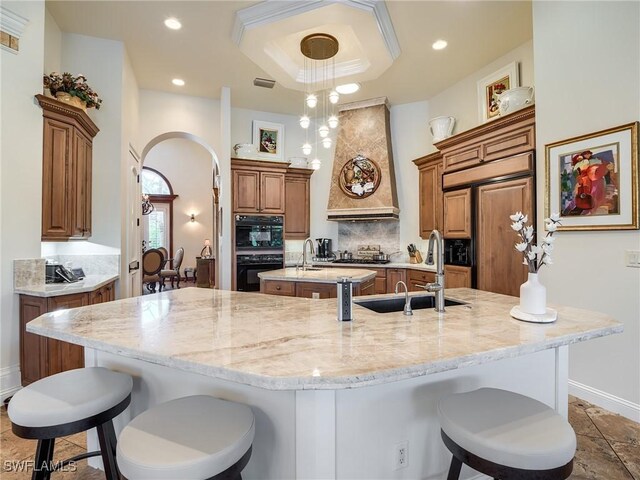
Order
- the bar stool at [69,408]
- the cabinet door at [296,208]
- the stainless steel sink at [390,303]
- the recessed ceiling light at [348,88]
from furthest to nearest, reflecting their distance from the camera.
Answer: the cabinet door at [296,208] < the recessed ceiling light at [348,88] < the stainless steel sink at [390,303] < the bar stool at [69,408]

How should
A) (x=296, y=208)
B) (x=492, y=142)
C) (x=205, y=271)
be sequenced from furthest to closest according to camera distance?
(x=205, y=271), (x=296, y=208), (x=492, y=142)

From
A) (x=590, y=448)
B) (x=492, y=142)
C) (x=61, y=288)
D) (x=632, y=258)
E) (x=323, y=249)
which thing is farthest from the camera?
(x=323, y=249)

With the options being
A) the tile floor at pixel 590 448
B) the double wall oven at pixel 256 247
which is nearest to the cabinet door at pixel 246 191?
the double wall oven at pixel 256 247

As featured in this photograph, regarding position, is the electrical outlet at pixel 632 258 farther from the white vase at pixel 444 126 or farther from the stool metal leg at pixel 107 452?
the stool metal leg at pixel 107 452

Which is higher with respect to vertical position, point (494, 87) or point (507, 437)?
point (494, 87)

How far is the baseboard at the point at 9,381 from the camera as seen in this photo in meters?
2.55

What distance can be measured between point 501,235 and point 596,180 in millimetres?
944

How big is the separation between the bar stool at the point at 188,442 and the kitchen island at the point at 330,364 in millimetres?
179

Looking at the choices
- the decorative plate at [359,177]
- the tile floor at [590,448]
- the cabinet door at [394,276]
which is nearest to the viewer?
the tile floor at [590,448]

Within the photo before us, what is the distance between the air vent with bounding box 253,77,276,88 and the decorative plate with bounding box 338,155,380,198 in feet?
5.51

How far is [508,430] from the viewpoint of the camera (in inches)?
44.1

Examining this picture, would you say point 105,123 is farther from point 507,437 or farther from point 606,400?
point 606,400

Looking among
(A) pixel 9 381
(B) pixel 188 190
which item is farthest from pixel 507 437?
(B) pixel 188 190

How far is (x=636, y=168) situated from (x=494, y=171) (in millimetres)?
1201
